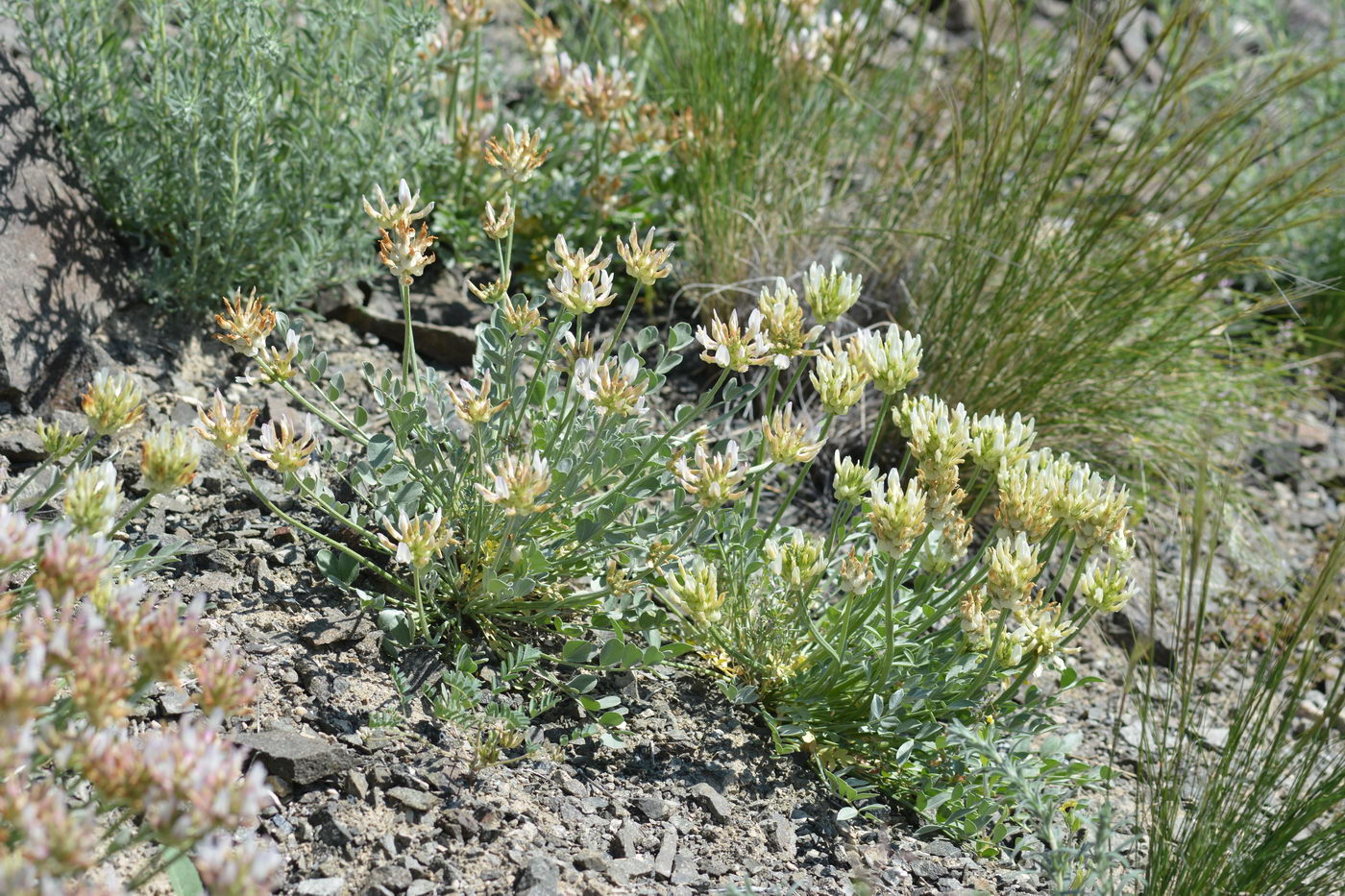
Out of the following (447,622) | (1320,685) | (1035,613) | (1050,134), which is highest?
(1050,134)

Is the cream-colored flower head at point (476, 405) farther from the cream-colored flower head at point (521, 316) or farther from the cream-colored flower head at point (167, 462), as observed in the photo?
the cream-colored flower head at point (167, 462)

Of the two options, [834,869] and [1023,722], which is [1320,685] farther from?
[834,869]

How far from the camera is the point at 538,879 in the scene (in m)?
1.93

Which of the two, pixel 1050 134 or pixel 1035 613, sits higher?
pixel 1050 134

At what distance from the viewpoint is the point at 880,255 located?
151 inches

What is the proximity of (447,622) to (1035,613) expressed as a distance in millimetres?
1108

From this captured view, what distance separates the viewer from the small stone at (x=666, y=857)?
209cm

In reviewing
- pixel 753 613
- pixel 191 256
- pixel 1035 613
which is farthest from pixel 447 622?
pixel 191 256

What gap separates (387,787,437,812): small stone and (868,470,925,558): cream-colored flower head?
875mm

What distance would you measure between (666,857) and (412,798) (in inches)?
17.6

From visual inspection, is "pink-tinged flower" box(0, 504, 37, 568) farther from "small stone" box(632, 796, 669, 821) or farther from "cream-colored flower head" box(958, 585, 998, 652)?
"cream-colored flower head" box(958, 585, 998, 652)

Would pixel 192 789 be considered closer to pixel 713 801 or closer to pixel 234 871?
pixel 234 871

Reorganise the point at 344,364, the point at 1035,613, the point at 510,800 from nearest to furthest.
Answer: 1. the point at 510,800
2. the point at 1035,613
3. the point at 344,364

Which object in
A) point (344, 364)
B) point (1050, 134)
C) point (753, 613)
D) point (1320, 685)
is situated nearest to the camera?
point (753, 613)
